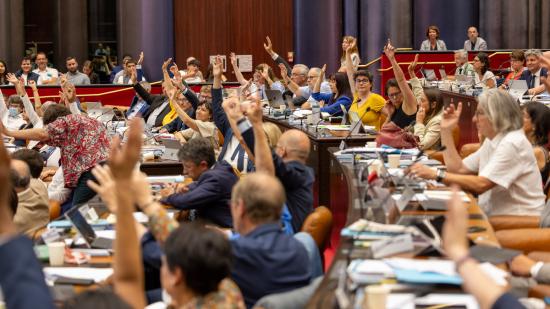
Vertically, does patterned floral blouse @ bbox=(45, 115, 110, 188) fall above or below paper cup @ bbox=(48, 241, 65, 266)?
above

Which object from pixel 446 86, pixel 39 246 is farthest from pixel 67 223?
pixel 446 86

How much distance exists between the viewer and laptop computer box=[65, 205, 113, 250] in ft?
15.1

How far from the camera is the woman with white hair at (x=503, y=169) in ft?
17.4

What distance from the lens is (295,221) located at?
5406mm

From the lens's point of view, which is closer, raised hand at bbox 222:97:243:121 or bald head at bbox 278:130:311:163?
raised hand at bbox 222:97:243:121

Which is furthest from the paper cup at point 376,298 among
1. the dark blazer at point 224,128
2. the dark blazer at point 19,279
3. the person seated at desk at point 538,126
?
the dark blazer at point 224,128

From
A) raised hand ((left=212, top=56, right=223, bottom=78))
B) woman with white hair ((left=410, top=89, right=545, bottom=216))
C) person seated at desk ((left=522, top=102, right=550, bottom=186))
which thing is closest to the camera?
woman with white hair ((left=410, top=89, right=545, bottom=216))

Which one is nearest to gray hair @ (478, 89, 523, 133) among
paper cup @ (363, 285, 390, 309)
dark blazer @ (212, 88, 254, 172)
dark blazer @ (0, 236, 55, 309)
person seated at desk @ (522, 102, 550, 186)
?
person seated at desk @ (522, 102, 550, 186)

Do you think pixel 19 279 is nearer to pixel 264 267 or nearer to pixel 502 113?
pixel 264 267

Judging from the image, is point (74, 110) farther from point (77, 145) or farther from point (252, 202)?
point (252, 202)

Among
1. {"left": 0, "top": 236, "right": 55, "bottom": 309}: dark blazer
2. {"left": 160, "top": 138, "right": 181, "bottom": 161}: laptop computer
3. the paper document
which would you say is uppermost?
{"left": 0, "top": 236, "right": 55, "bottom": 309}: dark blazer

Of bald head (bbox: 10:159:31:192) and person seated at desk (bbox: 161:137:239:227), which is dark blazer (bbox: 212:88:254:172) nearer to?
person seated at desk (bbox: 161:137:239:227)

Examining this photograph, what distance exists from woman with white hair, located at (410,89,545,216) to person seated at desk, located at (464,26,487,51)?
11811 millimetres

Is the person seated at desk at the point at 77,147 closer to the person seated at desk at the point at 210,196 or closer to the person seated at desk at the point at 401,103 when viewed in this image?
the person seated at desk at the point at 210,196
